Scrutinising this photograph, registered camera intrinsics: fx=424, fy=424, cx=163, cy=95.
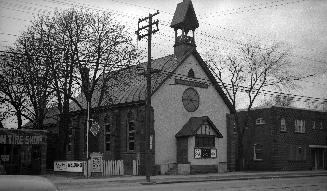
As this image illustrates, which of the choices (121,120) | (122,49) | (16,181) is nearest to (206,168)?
(121,120)

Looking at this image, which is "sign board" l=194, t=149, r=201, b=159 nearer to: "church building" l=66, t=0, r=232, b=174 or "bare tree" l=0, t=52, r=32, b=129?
"church building" l=66, t=0, r=232, b=174

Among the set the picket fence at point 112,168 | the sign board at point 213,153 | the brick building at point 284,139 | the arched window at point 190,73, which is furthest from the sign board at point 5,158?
the brick building at point 284,139

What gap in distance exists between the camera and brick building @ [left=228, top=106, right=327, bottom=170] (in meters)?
47.5

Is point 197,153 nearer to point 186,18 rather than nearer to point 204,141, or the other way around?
point 204,141

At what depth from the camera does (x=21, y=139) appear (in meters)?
30.4

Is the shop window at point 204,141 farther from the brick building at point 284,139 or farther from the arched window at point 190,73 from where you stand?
the brick building at point 284,139

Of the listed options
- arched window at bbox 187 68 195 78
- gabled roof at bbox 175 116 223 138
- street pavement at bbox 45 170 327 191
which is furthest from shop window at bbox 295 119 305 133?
street pavement at bbox 45 170 327 191

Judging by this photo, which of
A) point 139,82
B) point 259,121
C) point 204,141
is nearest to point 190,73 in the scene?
point 139,82

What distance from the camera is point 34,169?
31359 millimetres

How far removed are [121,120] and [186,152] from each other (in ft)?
23.5

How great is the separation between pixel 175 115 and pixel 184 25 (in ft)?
31.1

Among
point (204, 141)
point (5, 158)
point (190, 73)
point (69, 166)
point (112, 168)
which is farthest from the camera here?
point (190, 73)

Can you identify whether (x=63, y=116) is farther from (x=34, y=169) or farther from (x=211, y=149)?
(x=211, y=149)

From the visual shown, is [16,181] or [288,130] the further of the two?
[288,130]
